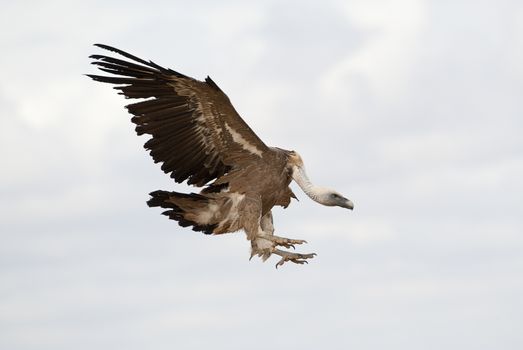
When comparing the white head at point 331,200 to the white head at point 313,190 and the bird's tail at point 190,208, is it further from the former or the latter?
the bird's tail at point 190,208

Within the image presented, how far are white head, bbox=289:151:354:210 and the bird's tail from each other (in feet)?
3.92

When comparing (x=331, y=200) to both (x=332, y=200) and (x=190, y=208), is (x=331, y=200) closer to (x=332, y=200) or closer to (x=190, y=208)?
(x=332, y=200)

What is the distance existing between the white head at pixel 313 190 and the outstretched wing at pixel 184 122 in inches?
19.3

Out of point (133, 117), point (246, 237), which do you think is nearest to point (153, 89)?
point (133, 117)

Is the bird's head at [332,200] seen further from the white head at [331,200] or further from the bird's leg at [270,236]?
the bird's leg at [270,236]

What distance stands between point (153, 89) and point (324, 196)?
2730mm

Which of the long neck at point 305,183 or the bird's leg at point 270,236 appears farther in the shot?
the long neck at point 305,183

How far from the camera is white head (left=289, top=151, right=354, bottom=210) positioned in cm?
2853

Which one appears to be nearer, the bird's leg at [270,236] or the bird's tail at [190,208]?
the bird's leg at [270,236]

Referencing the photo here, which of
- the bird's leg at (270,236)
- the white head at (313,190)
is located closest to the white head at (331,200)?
the white head at (313,190)

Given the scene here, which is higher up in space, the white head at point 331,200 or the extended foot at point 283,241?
the white head at point 331,200

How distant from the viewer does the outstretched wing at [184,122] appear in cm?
2795

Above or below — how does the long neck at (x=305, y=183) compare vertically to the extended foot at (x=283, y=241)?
above

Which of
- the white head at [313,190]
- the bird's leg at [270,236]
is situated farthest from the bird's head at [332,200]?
the bird's leg at [270,236]
